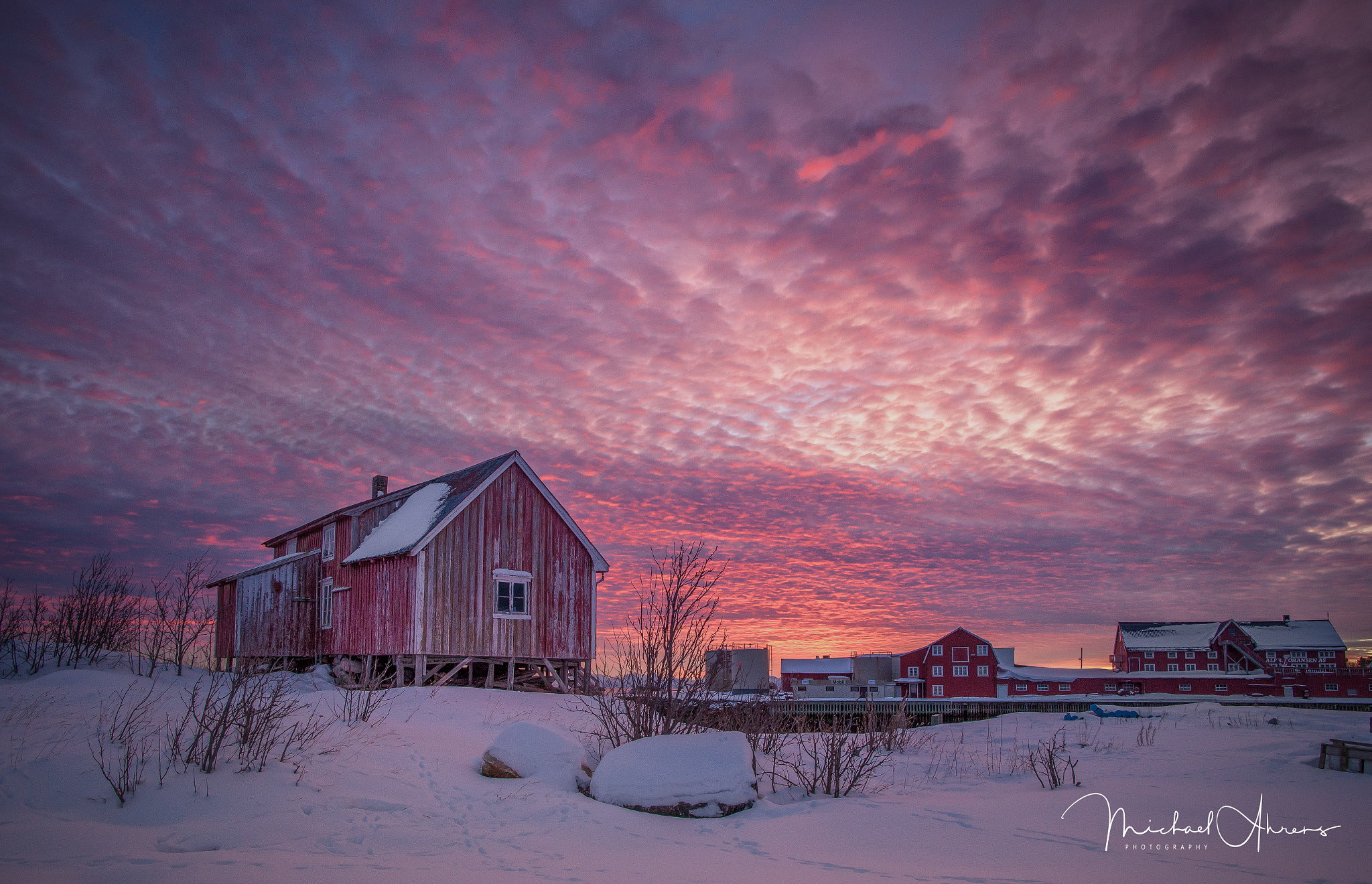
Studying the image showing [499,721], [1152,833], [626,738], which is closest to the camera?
[1152,833]

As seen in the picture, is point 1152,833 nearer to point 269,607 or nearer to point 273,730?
point 273,730

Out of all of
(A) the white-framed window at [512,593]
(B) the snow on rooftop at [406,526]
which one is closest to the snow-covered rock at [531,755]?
(B) the snow on rooftop at [406,526]

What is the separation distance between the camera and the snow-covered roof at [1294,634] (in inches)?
2468

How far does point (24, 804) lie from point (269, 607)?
2320cm

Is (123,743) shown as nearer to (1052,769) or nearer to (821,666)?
(1052,769)

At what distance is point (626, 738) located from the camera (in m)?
11.1

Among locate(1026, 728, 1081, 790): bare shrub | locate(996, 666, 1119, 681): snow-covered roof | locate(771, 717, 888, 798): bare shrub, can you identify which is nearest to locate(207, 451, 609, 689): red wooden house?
locate(771, 717, 888, 798): bare shrub

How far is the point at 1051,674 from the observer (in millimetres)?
65375

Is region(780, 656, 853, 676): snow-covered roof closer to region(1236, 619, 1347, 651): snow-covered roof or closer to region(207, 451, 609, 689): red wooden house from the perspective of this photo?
region(1236, 619, 1347, 651): snow-covered roof

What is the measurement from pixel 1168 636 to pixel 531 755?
6971cm

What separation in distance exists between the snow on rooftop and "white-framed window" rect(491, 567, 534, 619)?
8.62 feet

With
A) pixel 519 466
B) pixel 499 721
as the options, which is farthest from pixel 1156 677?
pixel 499 721

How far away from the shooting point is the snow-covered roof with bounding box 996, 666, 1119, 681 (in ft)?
204

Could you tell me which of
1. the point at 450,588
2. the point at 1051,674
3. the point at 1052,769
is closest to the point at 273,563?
the point at 450,588
